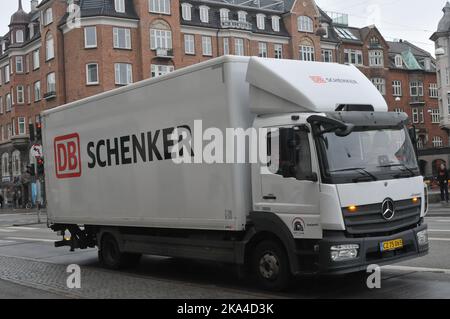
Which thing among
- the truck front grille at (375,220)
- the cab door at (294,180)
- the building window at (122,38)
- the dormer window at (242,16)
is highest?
the dormer window at (242,16)

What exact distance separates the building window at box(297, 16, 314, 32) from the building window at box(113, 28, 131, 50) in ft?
62.5

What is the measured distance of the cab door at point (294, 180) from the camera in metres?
7.50

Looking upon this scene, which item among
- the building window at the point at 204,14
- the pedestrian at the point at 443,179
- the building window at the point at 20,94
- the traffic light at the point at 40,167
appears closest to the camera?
the traffic light at the point at 40,167

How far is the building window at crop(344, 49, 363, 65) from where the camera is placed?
67.4 metres

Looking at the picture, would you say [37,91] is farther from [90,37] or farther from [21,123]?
[90,37]

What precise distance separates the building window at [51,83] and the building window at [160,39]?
9210 mm

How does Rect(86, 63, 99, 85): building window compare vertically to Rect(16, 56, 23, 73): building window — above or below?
below

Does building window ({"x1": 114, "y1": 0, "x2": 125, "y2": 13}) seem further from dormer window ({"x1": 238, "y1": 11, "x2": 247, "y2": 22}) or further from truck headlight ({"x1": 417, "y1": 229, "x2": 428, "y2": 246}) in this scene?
truck headlight ({"x1": 417, "y1": 229, "x2": 428, "y2": 246})

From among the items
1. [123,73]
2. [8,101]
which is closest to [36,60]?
[8,101]

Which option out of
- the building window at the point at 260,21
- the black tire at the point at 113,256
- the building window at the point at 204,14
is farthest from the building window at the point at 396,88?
the black tire at the point at 113,256

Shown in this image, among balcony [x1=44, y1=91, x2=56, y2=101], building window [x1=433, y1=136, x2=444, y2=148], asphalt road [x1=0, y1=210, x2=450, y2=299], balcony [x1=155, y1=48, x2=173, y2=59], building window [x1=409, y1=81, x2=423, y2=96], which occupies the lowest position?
asphalt road [x1=0, y1=210, x2=450, y2=299]

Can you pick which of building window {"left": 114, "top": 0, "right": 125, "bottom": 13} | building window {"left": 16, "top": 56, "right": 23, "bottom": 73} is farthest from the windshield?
building window {"left": 16, "top": 56, "right": 23, "bottom": 73}

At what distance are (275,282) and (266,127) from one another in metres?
2.11

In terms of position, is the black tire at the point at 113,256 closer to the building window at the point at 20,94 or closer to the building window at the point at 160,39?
the building window at the point at 160,39
